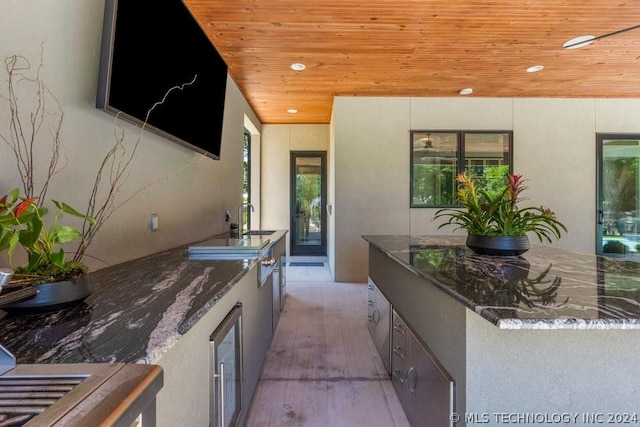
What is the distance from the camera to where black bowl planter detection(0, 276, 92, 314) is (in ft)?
2.88

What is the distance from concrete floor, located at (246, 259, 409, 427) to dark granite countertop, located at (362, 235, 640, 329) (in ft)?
3.27

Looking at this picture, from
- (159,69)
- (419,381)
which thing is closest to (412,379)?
(419,381)

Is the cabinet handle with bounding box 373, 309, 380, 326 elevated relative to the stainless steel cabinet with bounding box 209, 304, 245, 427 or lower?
lower

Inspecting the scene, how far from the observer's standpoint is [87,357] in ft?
2.16

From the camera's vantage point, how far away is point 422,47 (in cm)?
339

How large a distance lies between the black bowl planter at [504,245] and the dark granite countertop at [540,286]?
0.17 feet

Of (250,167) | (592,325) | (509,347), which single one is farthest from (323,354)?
(250,167)

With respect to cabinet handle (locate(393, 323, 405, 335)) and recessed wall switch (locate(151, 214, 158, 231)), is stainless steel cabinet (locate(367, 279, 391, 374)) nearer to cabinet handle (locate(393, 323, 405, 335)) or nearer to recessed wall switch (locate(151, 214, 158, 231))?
cabinet handle (locate(393, 323, 405, 335))

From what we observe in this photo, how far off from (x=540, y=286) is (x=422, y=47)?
3.12 m

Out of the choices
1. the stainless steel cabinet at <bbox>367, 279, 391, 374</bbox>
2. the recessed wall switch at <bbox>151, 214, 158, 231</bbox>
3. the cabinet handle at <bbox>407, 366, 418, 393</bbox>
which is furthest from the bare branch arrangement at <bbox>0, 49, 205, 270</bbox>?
the stainless steel cabinet at <bbox>367, 279, 391, 374</bbox>

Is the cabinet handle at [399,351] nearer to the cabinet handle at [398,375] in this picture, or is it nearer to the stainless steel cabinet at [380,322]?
the cabinet handle at [398,375]

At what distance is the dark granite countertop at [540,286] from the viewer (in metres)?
0.83

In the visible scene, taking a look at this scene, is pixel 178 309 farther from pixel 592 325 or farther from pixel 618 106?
pixel 618 106

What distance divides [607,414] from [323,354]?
6.26ft
